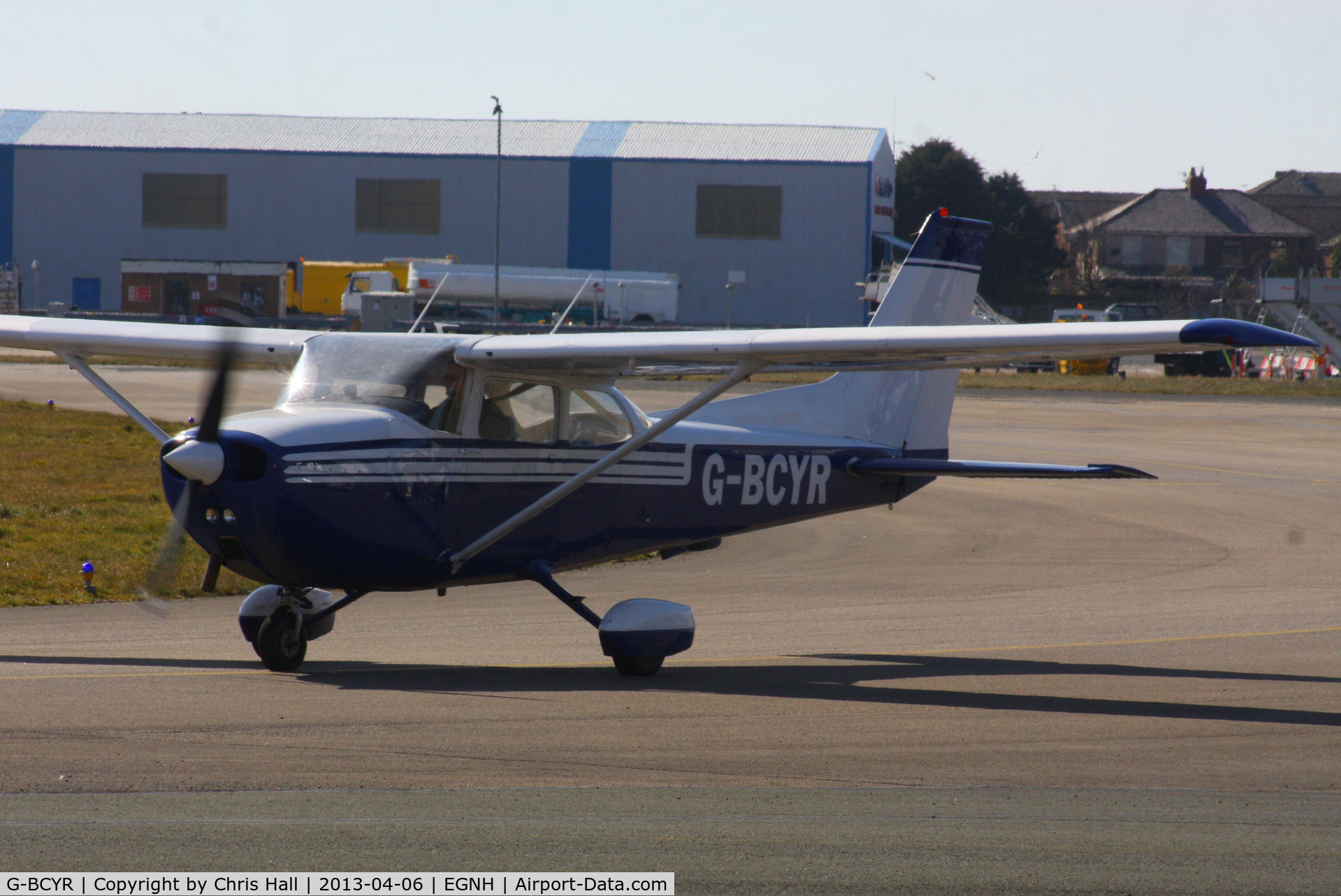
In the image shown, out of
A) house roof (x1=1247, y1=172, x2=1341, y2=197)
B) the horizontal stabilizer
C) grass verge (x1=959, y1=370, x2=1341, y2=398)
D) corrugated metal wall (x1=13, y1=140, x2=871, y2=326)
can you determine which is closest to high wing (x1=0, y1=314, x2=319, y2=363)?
the horizontal stabilizer

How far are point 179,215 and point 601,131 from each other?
21.6 meters

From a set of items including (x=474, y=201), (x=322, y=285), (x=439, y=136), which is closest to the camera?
(x=322, y=285)

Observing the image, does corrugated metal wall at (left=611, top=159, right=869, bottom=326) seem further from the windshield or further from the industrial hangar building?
the windshield

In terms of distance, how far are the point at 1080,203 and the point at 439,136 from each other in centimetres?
6149

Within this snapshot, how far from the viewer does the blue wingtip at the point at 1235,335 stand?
6805 mm

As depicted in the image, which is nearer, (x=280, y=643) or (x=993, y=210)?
(x=280, y=643)

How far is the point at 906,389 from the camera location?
37.9 ft

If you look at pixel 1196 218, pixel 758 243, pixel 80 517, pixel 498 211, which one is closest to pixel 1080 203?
pixel 1196 218

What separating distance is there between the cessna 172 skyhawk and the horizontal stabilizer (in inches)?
0.7

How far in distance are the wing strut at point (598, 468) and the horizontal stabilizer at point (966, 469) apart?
90.3 inches

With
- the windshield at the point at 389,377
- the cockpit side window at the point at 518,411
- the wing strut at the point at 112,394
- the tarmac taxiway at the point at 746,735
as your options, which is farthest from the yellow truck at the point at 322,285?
the windshield at the point at 389,377

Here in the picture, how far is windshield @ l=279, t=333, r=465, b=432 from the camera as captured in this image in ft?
27.8

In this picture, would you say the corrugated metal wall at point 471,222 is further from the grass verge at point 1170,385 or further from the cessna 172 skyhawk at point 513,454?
the cessna 172 skyhawk at point 513,454

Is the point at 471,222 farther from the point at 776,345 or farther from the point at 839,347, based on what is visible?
the point at 839,347
